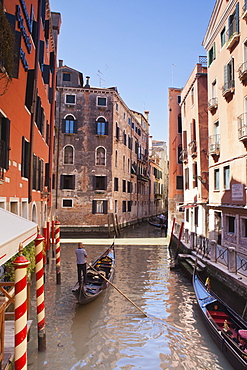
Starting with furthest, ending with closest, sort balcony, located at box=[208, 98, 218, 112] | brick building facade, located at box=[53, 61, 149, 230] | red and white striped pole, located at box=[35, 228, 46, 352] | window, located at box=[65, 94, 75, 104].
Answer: window, located at box=[65, 94, 75, 104] → brick building facade, located at box=[53, 61, 149, 230] → balcony, located at box=[208, 98, 218, 112] → red and white striped pole, located at box=[35, 228, 46, 352]

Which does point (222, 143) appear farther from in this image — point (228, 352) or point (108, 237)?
point (108, 237)

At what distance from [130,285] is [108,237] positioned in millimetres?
13763

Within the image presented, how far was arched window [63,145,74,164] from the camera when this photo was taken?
2562 centimetres

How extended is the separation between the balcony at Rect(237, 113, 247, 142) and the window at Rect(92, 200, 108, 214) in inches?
642

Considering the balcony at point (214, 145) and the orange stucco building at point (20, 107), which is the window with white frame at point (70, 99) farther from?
the balcony at point (214, 145)

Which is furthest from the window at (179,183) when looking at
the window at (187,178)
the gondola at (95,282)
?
the gondola at (95,282)

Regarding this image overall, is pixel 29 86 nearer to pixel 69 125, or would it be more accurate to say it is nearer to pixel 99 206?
pixel 69 125

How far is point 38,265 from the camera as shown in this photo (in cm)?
574

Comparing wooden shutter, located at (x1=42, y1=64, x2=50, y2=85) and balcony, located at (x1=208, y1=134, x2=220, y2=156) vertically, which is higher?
wooden shutter, located at (x1=42, y1=64, x2=50, y2=85)

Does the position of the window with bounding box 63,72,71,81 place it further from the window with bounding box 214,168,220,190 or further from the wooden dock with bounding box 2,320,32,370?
the wooden dock with bounding box 2,320,32,370

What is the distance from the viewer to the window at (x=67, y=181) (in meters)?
25.2

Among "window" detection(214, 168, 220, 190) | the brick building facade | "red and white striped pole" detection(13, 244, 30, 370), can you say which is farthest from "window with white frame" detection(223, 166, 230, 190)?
the brick building facade

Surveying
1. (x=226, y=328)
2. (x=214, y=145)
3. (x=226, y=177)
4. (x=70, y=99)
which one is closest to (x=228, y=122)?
(x=214, y=145)

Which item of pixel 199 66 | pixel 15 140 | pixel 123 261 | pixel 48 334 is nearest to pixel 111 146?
pixel 199 66
